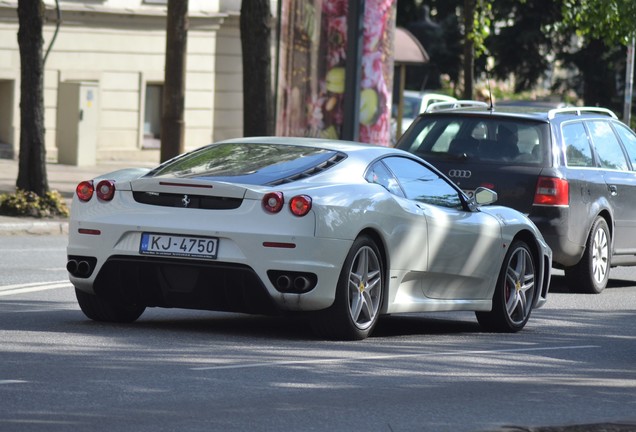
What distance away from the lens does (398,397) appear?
7.94m

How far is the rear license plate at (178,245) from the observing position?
9.71 meters

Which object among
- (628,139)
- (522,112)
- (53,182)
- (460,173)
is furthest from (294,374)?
(53,182)

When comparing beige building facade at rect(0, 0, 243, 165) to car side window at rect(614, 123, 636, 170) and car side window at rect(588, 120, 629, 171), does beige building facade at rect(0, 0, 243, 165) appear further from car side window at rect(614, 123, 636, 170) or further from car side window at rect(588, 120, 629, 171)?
car side window at rect(588, 120, 629, 171)

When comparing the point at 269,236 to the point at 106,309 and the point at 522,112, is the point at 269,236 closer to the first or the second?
the point at 106,309

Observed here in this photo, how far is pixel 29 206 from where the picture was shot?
2077 centimetres

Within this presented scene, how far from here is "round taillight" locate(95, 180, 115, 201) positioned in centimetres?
1006

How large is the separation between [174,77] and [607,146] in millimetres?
12250

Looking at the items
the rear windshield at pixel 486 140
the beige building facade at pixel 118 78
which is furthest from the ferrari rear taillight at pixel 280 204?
the beige building facade at pixel 118 78

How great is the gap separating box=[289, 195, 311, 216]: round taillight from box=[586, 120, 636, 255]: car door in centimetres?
641

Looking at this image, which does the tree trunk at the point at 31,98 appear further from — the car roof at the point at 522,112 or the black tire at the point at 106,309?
the black tire at the point at 106,309

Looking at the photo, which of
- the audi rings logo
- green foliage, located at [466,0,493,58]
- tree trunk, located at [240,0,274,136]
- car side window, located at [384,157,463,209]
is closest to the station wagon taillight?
the audi rings logo

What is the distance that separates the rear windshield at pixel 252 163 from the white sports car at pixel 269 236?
Result: 15 millimetres

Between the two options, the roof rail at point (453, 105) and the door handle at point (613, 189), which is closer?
the door handle at point (613, 189)

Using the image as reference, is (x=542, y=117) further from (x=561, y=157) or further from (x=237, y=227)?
(x=237, y=227)
